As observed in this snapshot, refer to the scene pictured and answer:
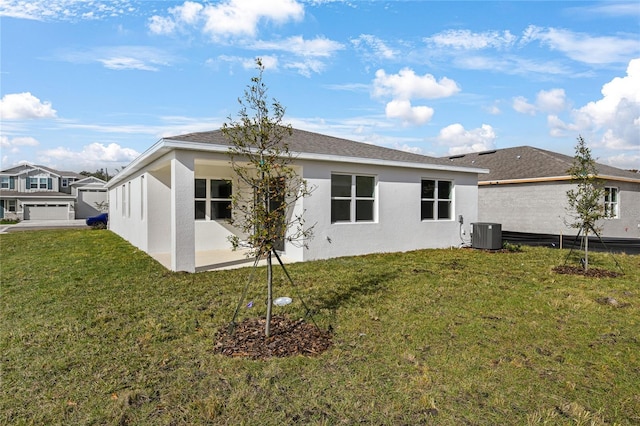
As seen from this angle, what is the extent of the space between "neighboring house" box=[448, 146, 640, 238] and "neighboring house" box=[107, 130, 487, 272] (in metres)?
3.92

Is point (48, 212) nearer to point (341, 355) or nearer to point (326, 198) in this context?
point (326, 198)

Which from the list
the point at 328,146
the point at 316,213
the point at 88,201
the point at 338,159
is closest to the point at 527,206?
the point at 328,146

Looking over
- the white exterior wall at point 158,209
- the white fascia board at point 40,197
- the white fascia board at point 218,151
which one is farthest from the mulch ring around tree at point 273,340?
the white fascia board at point 40,197

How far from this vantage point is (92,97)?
11883 mm

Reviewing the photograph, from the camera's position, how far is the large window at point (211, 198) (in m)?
12.4

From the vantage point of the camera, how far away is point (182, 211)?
8438 mm

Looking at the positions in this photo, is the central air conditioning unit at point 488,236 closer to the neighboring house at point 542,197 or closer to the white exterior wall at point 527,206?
the neighboring house at point 542,197

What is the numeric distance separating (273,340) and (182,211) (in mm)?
5029

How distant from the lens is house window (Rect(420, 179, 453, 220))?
507 inches

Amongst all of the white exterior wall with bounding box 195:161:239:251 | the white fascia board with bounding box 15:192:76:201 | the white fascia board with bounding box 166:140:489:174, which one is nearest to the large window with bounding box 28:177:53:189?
the white fascia board with bounding box 15:192:76:201

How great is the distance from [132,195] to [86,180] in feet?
128

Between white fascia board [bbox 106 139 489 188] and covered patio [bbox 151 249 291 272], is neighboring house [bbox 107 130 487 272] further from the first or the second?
covered patio [bbox 151 249 291 272]

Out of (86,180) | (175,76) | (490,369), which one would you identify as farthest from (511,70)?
(86,180)

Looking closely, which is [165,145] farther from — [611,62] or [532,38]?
[611,62]
